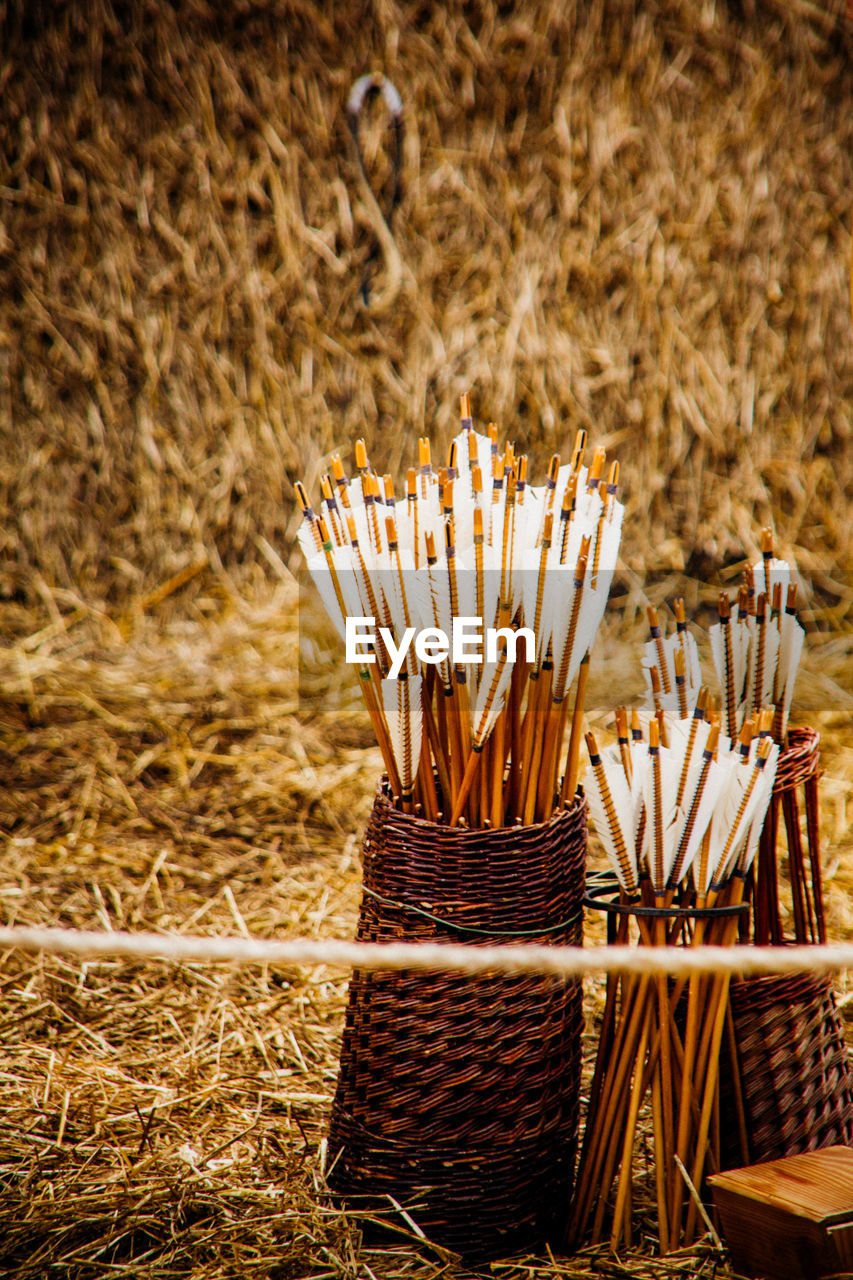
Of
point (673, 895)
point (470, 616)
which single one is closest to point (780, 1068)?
point (673, 895)

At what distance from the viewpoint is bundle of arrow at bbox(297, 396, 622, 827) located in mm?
875

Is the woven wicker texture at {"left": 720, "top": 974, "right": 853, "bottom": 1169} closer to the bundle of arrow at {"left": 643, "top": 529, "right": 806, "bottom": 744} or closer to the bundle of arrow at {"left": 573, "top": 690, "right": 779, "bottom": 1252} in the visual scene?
the bundle of arrow at {"left": 573, "top": 690, "right": 779, "bottom": 1252}

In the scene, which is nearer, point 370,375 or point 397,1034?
point 397,1034

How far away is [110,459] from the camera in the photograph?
254 centimetres

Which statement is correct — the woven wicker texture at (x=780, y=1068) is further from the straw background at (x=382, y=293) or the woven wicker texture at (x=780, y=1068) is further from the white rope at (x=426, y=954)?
the straw background at (x=382, y=293)

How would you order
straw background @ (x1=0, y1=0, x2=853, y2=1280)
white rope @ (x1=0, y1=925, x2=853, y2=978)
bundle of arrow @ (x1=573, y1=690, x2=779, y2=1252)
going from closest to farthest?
white rope @ (x1=0, y1=925, x2=853, y2=978) → bundle of arrow @ (x1=573, y1=690, x2=779, y2=1252) → straw background @ (x1=0, y1=0, x2=853, y2=1280)

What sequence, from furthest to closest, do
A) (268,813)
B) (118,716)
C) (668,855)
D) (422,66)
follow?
(422,66) → (118,716) → (268,813) → (668,855)

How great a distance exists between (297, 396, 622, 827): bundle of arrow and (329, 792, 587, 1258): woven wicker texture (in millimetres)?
38

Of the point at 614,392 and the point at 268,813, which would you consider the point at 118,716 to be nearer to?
the point at 268,813

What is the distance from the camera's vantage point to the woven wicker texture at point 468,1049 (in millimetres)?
868

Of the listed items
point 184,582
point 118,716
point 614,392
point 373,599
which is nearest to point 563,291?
point 614,392

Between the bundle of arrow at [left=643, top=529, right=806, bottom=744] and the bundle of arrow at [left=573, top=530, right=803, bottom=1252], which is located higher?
the bundle of arrow at [left=643, top=529, right=806, bottom=744]

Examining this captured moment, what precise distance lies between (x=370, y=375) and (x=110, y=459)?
1.97 ft

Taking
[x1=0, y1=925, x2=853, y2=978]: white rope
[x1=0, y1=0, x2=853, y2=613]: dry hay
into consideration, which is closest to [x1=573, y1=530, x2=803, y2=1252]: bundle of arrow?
[x1=0, y1=925, x2=853, y2=978]: white rope
